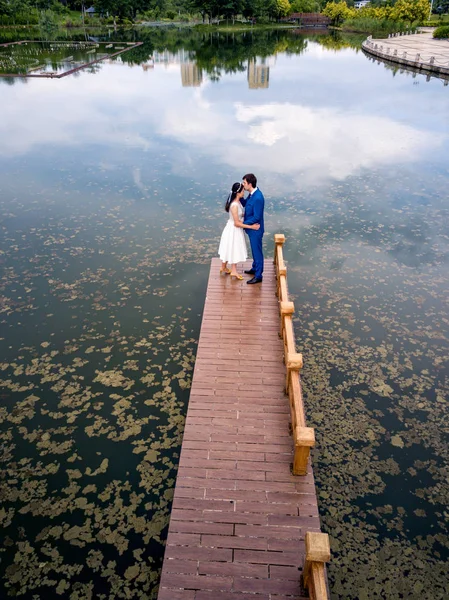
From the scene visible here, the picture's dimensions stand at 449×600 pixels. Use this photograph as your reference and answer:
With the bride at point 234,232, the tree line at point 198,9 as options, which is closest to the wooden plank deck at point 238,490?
the bride at point 234,232

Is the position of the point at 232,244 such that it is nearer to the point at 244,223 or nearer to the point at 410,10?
the point at 244,223

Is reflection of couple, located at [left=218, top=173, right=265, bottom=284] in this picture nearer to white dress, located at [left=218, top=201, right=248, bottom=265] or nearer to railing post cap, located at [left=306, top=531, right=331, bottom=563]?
white dress, located at [left=218, top=201, right=248, bottom=265]

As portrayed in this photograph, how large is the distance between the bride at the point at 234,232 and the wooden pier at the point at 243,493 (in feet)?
7.09

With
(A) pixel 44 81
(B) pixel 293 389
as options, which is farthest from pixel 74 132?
(B) pixel 293 389

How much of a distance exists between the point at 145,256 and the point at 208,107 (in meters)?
19.0

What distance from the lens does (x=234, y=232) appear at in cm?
851

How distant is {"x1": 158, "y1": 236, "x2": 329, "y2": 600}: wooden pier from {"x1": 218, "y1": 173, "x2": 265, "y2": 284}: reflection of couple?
2.07 meters

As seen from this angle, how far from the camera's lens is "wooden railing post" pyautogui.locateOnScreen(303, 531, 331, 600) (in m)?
3.51

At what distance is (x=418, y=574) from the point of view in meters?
4.77

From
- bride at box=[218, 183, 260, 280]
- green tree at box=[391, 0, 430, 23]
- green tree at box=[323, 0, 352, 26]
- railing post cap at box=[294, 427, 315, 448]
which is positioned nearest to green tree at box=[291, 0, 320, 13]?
green tree at box=[323, 0, 352, 26]

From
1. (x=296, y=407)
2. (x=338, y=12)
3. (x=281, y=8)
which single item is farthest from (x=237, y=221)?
(x=281, y=8)

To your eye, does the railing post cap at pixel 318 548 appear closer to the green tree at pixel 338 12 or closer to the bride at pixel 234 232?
the bride at pixel 234 232

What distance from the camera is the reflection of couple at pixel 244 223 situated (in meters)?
7.81

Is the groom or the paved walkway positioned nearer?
the groom
